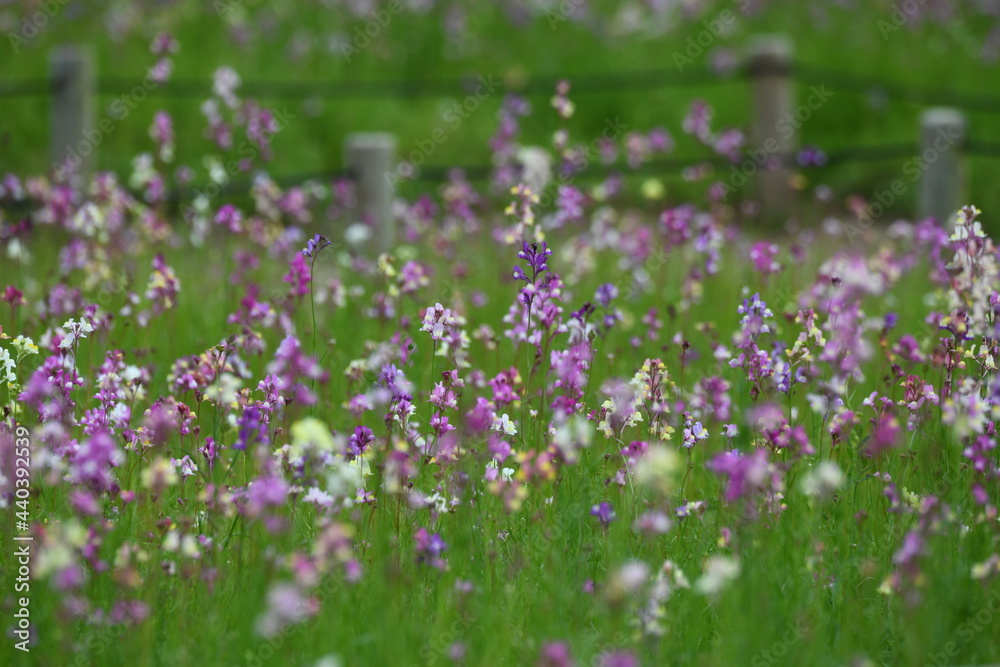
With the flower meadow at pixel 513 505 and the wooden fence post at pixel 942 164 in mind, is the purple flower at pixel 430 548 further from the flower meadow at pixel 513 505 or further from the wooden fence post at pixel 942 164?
the wooden fence post at pixel 942 164

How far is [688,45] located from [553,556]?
1034 cm

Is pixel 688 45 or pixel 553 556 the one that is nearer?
pixel 553 556

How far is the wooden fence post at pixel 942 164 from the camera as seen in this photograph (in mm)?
7934

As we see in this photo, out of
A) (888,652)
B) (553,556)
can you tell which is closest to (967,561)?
(888,652)

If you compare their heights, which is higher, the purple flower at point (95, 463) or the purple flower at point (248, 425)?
the purple flower at point (248, 425)

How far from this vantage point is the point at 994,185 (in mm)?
10086

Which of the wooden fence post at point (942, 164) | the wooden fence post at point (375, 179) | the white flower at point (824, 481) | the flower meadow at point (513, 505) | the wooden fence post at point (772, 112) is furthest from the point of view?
the wooden fence post at point (772, 112)

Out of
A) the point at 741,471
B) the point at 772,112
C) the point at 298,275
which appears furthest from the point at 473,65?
the point at 741,471

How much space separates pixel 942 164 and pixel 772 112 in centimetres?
183

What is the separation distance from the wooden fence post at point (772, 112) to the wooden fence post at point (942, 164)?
1.43 m

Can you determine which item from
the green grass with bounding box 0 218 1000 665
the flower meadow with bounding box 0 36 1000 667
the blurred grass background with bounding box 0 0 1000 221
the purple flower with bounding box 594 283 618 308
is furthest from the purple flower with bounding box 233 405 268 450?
the blurred grass background with bounding box 0 0 1000 221

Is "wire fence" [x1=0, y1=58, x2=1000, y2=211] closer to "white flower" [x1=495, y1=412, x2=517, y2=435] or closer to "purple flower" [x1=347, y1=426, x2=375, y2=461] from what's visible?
"white flower" [x1=495, y1=412, x2=517, y2=435]

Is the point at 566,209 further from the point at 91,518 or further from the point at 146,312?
the point at 91,518

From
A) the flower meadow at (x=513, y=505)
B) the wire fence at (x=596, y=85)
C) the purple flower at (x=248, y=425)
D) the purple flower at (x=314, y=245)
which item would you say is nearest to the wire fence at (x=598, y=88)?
the wire fence at (x=596, y=85)
